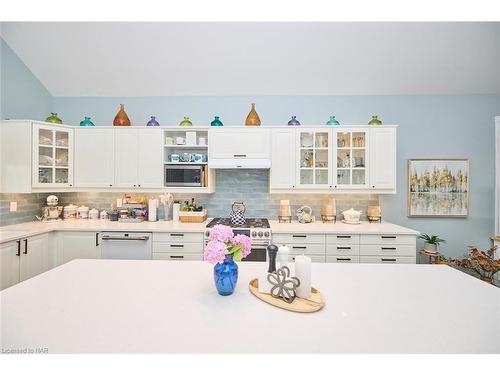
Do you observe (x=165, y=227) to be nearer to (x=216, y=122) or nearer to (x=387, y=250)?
(x=216, y=122)

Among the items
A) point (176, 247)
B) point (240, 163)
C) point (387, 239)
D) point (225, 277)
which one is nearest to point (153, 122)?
point (240, 163)

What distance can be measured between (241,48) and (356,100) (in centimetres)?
182

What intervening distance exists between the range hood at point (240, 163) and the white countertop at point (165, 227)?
2.63 feet

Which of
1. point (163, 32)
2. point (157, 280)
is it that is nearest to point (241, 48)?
point (163, 32)

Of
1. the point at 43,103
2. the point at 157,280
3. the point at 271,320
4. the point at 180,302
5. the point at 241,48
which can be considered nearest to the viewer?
the point at 271,320

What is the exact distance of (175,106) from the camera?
12.3 ft

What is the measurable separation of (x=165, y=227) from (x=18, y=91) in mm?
2686

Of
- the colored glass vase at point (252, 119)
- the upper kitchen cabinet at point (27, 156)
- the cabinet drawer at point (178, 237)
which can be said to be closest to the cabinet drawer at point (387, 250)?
the cabinet drawer at point (178, 237)

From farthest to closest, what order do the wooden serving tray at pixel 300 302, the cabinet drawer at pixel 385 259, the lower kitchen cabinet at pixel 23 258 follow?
the cabinet drawer at pixel 385 259, the lower kitchen cabinet at pixel 23 258, the wooden serving tray at pixel 300 302

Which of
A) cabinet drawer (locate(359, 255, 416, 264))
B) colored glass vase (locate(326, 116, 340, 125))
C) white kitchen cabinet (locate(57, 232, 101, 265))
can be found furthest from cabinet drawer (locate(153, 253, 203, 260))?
colored glass vase (locate(326, 116, 340, 125))

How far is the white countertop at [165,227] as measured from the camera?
2.94m

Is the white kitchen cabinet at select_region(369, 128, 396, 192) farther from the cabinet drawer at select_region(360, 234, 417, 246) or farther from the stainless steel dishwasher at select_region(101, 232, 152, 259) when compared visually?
the stainless steel dishwasher at select_region(101, 232, 152, 259)

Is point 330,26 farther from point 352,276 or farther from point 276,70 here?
point 352,276

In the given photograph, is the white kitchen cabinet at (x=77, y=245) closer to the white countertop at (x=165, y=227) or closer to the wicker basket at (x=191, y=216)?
the white countertop at (x=165, y=227)
